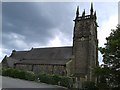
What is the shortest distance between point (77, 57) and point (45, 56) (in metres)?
9.46

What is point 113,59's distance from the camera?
2183 cm

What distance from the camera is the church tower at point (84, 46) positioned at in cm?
4585

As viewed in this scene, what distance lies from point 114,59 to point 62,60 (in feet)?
88.9

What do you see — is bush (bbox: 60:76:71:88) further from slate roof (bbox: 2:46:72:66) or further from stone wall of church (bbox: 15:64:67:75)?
slate roof (bbox: 2:46:72:66)

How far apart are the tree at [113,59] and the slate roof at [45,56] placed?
2439 cm

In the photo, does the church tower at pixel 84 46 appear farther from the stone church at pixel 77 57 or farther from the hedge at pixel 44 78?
the hedge at pixel 44 78

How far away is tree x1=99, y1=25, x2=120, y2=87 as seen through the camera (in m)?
20.9

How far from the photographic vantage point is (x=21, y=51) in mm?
62594

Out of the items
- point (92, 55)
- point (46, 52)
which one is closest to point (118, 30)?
point (92, 55)

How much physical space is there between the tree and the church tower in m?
23.1

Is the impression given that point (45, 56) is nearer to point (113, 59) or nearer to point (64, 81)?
point (64, 81)

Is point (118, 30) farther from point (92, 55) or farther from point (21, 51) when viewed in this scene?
point (21, 51)

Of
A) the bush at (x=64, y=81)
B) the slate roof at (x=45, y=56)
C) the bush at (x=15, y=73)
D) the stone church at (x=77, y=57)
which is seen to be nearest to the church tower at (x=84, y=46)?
the stone church at (x=77, y=57)

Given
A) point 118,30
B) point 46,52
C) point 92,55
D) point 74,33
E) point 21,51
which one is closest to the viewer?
point 118,30
